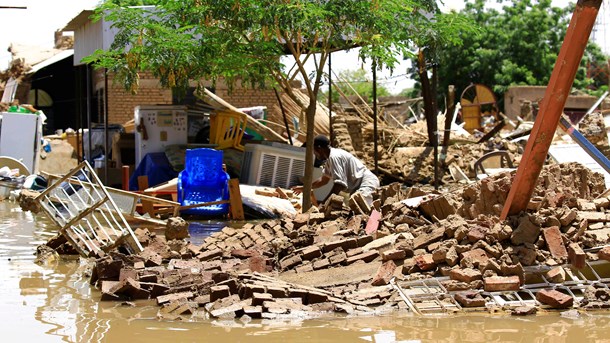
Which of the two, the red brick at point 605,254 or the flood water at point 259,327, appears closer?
the flood water at point 259,327

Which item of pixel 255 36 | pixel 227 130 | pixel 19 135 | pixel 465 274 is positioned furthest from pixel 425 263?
pixel 19 135

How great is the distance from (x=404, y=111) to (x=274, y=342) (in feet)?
109

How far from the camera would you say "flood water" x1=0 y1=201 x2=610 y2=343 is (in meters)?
6.12

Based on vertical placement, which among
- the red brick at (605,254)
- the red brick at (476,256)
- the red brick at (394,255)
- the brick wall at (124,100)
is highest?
the brick wall at (124,100)

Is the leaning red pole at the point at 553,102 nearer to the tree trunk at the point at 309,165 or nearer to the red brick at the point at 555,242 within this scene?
the red brick at the point at 555,242

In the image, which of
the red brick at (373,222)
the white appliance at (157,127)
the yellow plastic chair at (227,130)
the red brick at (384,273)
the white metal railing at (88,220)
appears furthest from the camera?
the white appliance at (157,127)

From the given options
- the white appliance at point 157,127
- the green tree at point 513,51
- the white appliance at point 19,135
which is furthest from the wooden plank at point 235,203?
the green tree at point 513,51

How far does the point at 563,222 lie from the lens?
8000 mm

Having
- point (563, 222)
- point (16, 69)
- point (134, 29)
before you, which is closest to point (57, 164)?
point (16, 69)

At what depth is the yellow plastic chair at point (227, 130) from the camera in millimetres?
17391

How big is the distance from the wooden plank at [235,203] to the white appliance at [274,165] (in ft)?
6.58

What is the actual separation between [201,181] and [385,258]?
24.6ft

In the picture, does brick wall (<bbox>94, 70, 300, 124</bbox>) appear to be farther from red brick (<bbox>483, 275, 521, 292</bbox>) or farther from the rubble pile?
red brick (<bbox>483, 275, 521, 292</bbox>)

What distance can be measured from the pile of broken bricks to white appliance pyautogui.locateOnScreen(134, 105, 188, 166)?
322 inches
